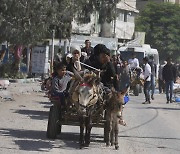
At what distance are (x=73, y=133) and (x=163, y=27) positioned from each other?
222 feet

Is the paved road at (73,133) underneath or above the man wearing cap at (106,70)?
underneath

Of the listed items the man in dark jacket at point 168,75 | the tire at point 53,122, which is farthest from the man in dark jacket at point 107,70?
the man in dark jacket at point 168,75

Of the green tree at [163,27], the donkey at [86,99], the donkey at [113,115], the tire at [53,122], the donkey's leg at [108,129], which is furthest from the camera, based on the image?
the green tree at [163,27]

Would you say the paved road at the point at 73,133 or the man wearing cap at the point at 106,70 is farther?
the man wearing cap at the point at 106,70

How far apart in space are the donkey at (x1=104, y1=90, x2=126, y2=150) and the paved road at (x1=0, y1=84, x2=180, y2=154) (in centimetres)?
24

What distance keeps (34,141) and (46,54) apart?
19274mm

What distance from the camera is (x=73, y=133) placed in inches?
535

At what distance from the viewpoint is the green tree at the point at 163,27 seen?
78312 mm

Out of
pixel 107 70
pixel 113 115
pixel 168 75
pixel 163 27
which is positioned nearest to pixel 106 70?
pixel 107 70

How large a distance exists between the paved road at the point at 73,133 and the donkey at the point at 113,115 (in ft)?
0.78

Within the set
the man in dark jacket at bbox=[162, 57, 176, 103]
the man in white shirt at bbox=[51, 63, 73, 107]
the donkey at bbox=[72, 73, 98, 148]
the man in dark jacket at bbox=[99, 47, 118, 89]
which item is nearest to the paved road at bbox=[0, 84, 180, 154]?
the donkey at bbox=[72, 73, 98, 148]

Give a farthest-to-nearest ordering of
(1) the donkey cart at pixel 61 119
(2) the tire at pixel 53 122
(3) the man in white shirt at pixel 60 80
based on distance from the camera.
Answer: (3) the man in white shirt at pixel 60 80 → (2) the tire at pixel 53 122 → (1) the donkey cart at pixel 61 119

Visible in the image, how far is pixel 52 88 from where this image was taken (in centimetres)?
1269

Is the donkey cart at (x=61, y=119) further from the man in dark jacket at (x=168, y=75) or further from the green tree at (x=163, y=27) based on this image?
the green tree at (x=163, y=27)
